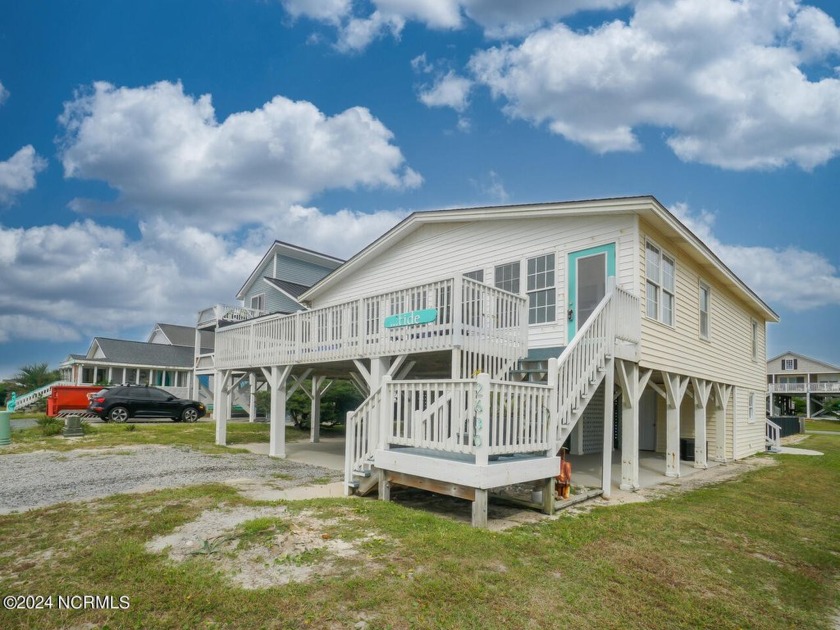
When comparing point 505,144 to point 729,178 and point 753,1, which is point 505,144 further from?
point 729,178

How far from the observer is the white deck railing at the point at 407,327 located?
27.4 ft

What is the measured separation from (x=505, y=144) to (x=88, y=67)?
11.8 meters

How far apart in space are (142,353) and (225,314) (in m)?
11.0

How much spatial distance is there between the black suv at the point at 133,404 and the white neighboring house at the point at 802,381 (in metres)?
50.6

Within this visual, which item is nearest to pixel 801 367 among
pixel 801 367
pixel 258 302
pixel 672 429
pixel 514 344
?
pixel 801 367

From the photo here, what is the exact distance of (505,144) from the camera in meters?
14.6

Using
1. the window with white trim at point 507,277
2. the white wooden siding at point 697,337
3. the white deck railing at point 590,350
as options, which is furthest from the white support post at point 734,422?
the window with white trim at point 507,277

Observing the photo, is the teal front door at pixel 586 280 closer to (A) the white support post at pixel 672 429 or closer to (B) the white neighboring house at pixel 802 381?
(A) the white support post at pixel 672 429

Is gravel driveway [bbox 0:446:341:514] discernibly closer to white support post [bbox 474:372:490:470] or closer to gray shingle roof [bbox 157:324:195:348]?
Answer: white support post [bbox 474:372:490:470]

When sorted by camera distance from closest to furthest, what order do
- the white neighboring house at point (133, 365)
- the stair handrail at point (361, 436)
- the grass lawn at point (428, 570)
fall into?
the grass lawn at point (428, 570), the stair handrail at point (361, 436), the white neighboring house at point (133, 365)

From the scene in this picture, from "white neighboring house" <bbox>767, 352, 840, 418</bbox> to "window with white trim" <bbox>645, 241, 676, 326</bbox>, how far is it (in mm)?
45916

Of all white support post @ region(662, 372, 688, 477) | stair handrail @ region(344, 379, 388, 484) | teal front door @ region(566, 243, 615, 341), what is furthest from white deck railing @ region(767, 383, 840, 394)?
stair handrail @ region(344, 379, 388, 484)

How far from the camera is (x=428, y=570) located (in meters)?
4.38

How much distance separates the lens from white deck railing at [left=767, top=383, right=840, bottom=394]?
1953 inches
